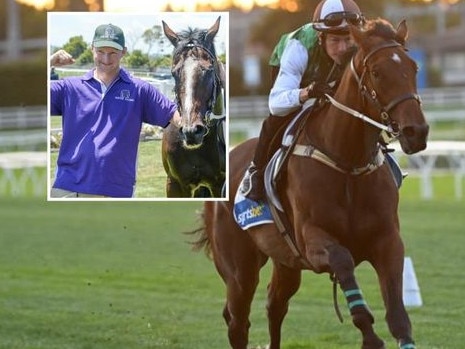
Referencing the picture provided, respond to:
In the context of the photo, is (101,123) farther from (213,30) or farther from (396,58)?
(396,58)

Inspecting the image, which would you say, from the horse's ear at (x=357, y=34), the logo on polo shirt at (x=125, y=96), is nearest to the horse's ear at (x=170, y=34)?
the logo on polo shirt at (x=125, y=96)

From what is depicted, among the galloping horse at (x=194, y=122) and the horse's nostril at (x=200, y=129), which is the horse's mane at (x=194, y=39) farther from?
the horse's nostril at (x=200, y=129)

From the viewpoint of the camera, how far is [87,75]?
7180 mm

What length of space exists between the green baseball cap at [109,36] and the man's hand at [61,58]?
6.4 inches

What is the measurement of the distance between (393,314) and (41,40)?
46.5 m

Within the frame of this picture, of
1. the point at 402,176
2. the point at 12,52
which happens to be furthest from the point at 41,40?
the point at 402,176

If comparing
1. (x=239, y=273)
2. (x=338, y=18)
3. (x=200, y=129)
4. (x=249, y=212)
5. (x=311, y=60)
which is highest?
(x=338, y=18)

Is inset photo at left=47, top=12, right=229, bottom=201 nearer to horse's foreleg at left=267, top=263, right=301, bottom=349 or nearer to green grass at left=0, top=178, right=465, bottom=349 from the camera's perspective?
horse's foreleg at left=267, top=263, right=301, bottom=349

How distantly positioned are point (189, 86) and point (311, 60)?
0.85m

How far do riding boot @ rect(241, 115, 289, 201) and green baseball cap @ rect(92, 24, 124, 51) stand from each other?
46.6 inches

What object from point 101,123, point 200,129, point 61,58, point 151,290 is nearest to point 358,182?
point 200,129

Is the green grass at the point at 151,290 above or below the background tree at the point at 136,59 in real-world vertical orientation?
below

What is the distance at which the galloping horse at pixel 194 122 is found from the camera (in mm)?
7133

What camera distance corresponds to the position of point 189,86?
718cm
